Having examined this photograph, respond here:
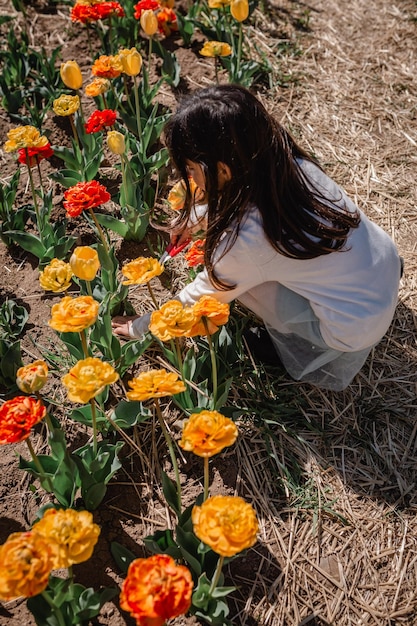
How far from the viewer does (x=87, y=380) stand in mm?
1456

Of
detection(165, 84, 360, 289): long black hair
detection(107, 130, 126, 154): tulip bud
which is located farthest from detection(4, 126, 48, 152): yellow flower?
detection(165, 84, 360, 289): long black hair

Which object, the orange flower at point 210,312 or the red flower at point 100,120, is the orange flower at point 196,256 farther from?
the red flower at point 100,120

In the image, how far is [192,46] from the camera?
351 centimetres

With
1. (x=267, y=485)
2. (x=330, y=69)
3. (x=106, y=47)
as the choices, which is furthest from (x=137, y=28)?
(x=267, y=485)

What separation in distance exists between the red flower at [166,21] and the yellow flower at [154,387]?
2466 mm

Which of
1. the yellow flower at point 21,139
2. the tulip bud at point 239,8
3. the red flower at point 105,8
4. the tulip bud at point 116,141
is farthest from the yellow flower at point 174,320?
the red flower at point 105,8

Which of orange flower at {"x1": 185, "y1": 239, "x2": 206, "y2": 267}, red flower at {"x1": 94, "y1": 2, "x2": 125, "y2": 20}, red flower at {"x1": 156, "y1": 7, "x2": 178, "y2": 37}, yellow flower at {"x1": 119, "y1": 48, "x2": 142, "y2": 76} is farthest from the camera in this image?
red flower at {"x1": 156, "y1": 7, "x2": 178, "y2": 37}

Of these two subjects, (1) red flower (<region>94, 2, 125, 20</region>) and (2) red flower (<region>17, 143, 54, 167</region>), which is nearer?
(2) red flower (<region>17, 143, 54, 167</region>)

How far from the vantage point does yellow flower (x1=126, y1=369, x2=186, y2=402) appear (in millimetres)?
1470

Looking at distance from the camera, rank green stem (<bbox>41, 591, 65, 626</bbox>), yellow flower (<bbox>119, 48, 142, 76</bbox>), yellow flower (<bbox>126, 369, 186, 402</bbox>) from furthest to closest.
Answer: yellow flower (<bbox>119, 48, 142, 76</bbox>), yellow flower (<bbox>126, 369, 186, 402</bbox>), green stem (<bbox>41, 591, 65, 626</bbox>)

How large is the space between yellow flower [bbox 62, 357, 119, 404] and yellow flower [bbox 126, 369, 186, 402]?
61 millimetres

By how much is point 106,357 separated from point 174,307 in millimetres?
527

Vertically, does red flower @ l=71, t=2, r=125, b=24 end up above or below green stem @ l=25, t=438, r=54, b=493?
above

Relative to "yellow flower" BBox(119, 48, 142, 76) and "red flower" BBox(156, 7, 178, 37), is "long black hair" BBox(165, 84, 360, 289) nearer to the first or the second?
"yellow flower" BBox(119, 48, 142, 76)
